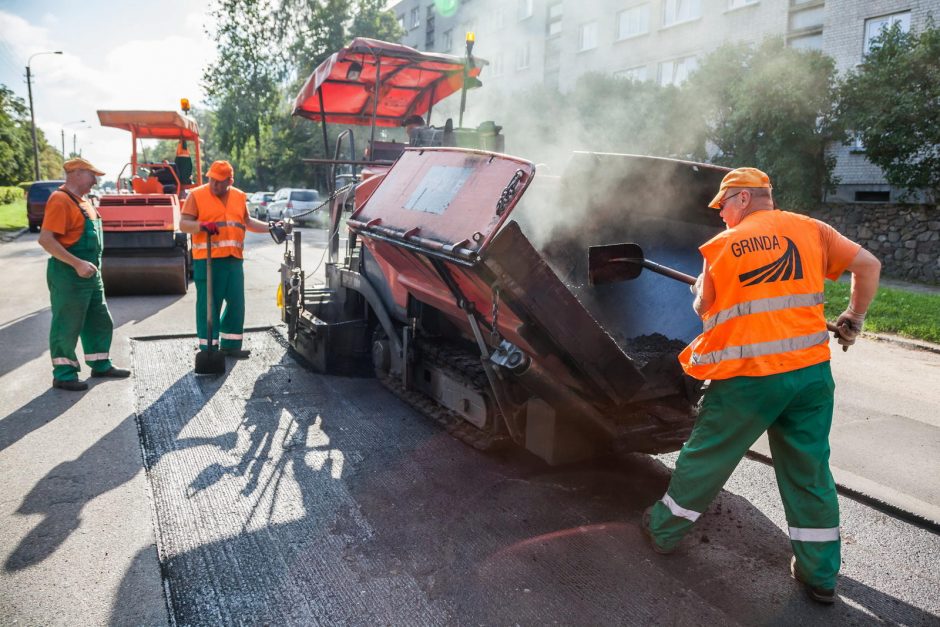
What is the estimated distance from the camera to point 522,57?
31281 mm

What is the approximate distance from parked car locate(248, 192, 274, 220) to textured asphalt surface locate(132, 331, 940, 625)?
77.6ft

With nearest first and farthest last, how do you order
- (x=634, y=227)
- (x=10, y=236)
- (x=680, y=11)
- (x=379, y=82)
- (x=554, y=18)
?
1. (x=634, y=227)
2. (x=379, y=82)
3. (x=10, y=236)
4. (x=680, y=11)
5. (x=554, y=18)

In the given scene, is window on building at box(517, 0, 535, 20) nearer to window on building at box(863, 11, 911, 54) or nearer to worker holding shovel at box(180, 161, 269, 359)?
window on building at box(863, 11, 911, 54)

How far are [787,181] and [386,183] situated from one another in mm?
12876

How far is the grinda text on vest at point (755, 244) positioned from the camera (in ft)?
9.32

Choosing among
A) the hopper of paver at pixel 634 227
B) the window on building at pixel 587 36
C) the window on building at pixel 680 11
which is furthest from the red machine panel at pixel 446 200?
the window on building at pixel 587 36

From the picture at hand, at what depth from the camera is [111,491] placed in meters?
3.60

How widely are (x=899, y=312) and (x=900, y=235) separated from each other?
538 centimetres

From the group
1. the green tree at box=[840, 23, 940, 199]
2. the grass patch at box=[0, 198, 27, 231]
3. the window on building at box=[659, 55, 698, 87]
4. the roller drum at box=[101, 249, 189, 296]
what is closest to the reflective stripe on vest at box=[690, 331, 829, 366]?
the roller drum at box=[101, 249, 189, 296]

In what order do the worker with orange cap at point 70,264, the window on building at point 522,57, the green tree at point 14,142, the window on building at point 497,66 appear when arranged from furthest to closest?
the green tree at point 14,142 → the window on building at point 497,66 → the window on building at point 522,57 → the worker with orange cap at point 70,264

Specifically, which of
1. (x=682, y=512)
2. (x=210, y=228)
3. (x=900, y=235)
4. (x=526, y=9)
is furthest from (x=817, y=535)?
(x=526, y=9)

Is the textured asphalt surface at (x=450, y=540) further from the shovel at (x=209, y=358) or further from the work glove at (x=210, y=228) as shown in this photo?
the work glove at (x=210, y=228)

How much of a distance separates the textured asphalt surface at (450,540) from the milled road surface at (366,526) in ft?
0.04

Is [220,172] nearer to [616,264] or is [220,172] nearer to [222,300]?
[222,300]
